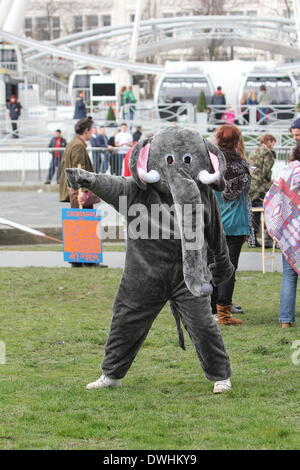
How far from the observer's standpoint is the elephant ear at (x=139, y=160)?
7.07m

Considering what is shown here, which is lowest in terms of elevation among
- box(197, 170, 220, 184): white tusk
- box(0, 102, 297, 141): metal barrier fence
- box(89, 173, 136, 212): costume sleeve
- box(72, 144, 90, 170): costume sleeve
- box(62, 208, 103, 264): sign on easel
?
box(0, 102, 297, 141): metal barrier fence

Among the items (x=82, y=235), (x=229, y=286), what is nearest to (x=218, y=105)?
(x=82, y=235)

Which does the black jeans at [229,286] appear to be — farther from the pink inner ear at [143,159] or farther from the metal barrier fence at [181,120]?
the metal barrier fence at [181,120]

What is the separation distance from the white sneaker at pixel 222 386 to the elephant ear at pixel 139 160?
4.29 ft

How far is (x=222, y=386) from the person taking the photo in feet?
23.8

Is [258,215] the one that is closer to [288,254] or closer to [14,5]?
[288,254]

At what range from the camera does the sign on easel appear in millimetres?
13383

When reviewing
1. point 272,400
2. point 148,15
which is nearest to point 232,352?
point 272,400

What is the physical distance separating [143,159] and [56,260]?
7831mm

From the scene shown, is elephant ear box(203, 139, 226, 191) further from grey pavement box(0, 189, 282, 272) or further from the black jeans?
grey pavement box(0, 189, 282, 272)

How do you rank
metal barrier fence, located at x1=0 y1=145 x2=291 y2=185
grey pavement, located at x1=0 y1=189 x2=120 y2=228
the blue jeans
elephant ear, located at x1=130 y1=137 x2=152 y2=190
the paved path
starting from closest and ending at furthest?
elephant ear, located at x1=130 y1=137 x2=152 y2=190 → the blue jeans → the paved path → grey pavement, located at x1=0 y1=189 x2=120 y2=228 → metal barrier fence, located at x1=0 y1=145 x2=291 y2=185

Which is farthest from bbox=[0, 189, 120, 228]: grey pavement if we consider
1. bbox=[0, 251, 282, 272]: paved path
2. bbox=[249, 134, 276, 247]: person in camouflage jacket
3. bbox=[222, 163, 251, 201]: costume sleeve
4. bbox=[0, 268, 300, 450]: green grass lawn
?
bbox=[222, 163, 251, 201]: costume sleeve

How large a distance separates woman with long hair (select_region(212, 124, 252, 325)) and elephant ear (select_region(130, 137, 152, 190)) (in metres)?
2.74

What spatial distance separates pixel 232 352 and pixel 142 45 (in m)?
61.5
